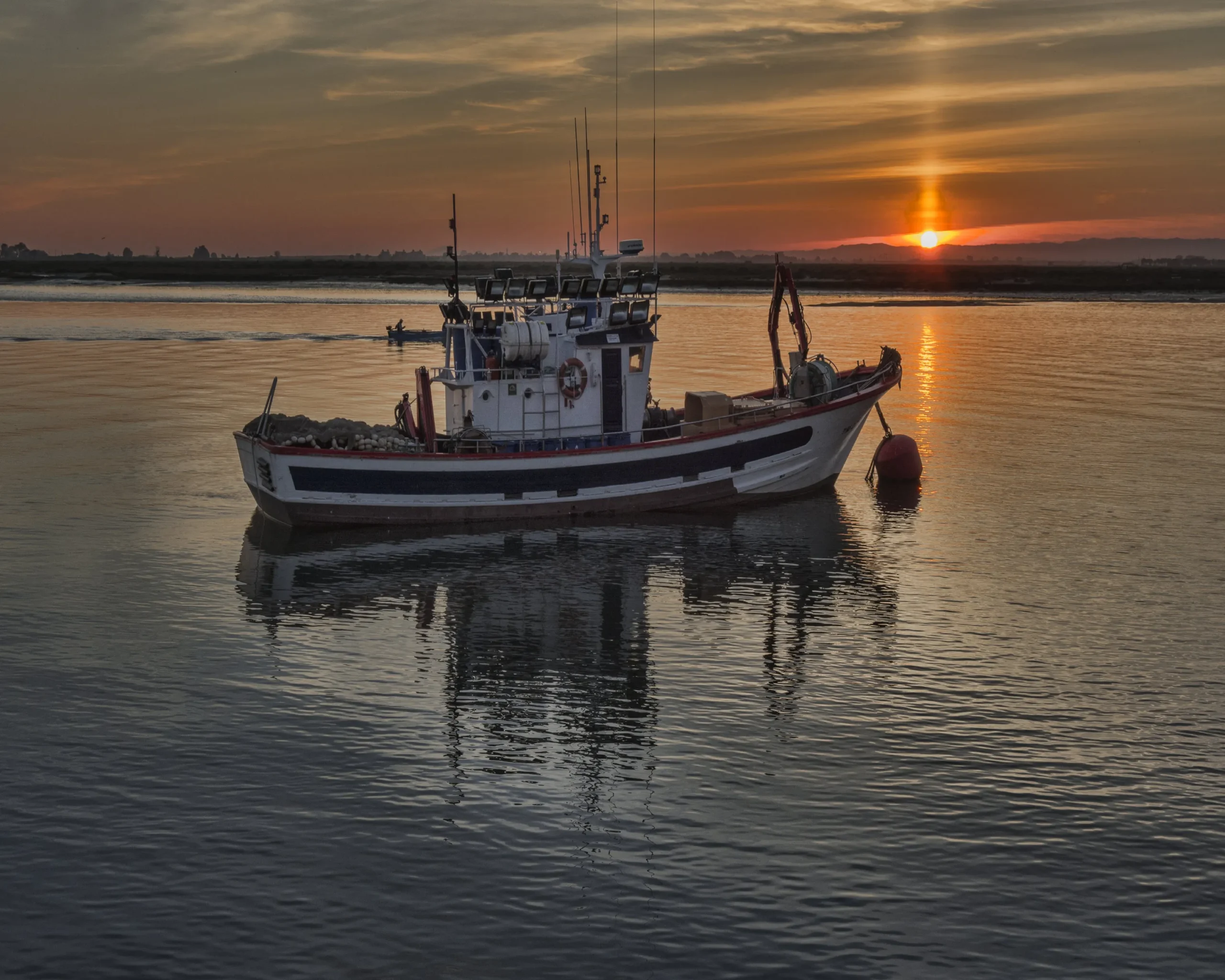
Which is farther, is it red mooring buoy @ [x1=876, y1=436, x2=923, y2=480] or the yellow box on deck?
red mooring buoy @ [x1=876, y1=436, x2=923, y2=480]

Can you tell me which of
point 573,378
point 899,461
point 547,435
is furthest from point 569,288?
point 899,461

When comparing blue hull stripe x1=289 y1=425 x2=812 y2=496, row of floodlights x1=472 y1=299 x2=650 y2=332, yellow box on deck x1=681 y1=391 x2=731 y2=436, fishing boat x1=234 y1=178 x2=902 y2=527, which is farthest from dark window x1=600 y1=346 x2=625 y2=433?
yellow box on deck x1=681 y1=391 x2=731 y2=436

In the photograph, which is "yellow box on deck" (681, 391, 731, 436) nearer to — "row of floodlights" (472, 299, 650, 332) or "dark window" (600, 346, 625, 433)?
"dark window" (600, 346, 625, 433)

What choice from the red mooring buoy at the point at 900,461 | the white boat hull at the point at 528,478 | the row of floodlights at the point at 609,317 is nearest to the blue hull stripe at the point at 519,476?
the white boat hull at the point at 528,478

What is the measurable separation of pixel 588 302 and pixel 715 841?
71.2ft

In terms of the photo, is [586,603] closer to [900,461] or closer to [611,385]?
[611,385]

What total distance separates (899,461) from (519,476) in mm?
12943

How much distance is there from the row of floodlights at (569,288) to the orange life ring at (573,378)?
6.28 ft

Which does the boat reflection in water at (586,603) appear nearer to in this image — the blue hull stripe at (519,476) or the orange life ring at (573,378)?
the blue hull stripe at (519,476)

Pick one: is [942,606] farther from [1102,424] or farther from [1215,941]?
[1102,424]

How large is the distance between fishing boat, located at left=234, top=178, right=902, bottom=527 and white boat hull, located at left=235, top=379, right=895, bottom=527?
4cm

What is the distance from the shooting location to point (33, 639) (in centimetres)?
2308

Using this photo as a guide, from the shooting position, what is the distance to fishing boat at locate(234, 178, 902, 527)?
106 feet

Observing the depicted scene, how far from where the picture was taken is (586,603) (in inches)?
1041
